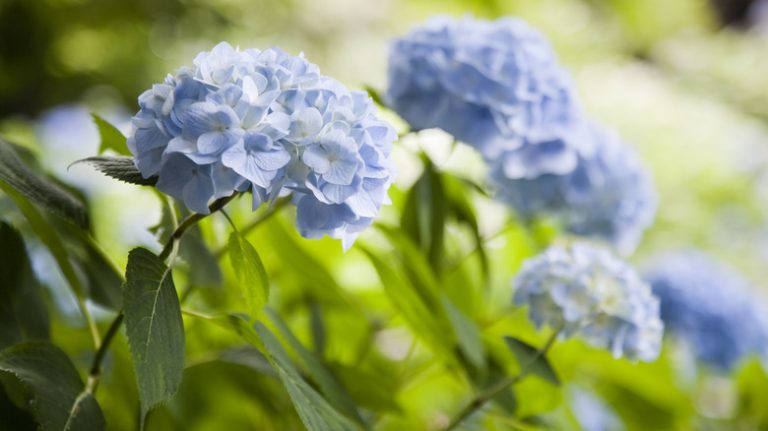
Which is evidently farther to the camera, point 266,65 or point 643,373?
point 643,373

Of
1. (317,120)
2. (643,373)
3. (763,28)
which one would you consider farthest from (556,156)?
(763,28)

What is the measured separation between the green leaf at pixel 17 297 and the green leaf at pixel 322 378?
147 mm

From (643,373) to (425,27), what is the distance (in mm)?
380

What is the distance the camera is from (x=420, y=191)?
693 mm

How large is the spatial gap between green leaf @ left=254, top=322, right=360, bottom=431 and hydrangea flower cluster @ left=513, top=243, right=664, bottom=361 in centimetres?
18

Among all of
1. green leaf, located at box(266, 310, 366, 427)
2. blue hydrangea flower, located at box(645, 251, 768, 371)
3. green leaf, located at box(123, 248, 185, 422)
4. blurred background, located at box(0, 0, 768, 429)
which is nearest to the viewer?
green leaf, located at box(123, 248, 185, 422)

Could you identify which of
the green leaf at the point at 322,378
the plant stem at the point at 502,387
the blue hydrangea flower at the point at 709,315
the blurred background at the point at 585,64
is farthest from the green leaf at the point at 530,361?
the blurred background at the point at 585,64

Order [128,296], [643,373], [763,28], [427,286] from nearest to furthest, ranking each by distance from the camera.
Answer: [128,296]
[427,286]
[643,373]
[763,28]

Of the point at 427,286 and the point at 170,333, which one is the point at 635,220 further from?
the point at 170,333

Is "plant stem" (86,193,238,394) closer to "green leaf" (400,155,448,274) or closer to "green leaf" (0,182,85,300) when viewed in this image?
"green leaf" (0,182,85,300)

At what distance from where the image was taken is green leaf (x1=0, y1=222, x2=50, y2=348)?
1.60ft

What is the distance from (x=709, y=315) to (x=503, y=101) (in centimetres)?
59

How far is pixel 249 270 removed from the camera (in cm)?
42

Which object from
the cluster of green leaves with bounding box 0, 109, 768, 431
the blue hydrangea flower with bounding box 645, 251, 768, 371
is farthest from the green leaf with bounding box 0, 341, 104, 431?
the blue hydrangea flower with bounding box 645, 251, 768, 371
